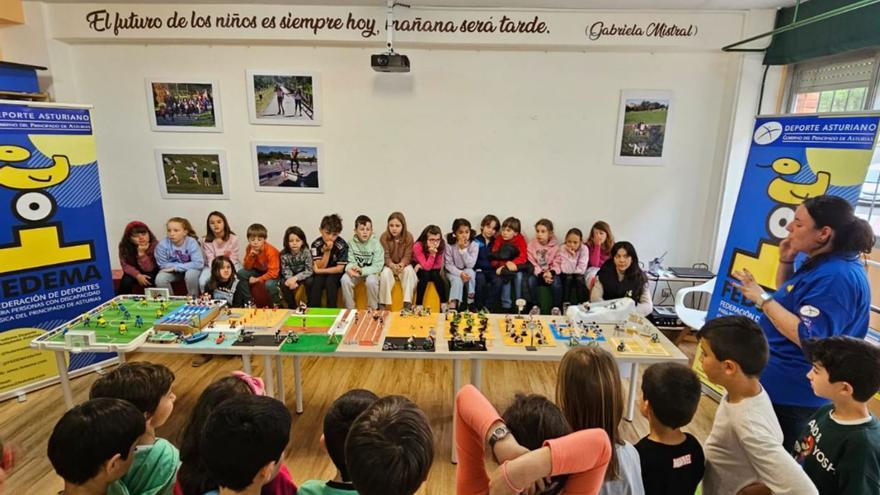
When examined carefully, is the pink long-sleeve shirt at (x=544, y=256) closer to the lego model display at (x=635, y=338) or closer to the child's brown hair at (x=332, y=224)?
the lego model display at (x=635, y=338)

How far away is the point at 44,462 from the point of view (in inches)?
100

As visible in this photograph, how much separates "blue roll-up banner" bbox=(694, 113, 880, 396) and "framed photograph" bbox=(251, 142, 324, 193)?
3.90 meters

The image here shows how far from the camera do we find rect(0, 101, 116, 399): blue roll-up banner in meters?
3.03

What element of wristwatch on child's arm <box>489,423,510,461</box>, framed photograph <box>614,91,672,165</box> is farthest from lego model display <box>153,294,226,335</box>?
framed photograph <box>614,91,672,165</box>

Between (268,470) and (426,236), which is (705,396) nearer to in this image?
(426,236)

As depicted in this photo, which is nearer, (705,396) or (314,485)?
(314,485)

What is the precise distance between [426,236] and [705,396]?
8.92ft

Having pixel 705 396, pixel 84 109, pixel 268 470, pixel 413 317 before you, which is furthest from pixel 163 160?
pixel 705 396

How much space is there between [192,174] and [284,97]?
4.39 ft

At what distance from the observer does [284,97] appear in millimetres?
4656

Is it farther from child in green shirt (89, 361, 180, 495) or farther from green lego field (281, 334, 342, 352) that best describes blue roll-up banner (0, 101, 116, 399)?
child in green shirt (89, 361, 180, 495)

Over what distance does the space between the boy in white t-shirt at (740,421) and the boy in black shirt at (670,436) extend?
0.11 m

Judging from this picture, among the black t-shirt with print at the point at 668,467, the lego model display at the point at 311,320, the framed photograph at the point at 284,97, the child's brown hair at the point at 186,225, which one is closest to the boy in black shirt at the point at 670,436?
the black t-shirt with print at the point at 668,467

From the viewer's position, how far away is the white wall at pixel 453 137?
14.9 feet
